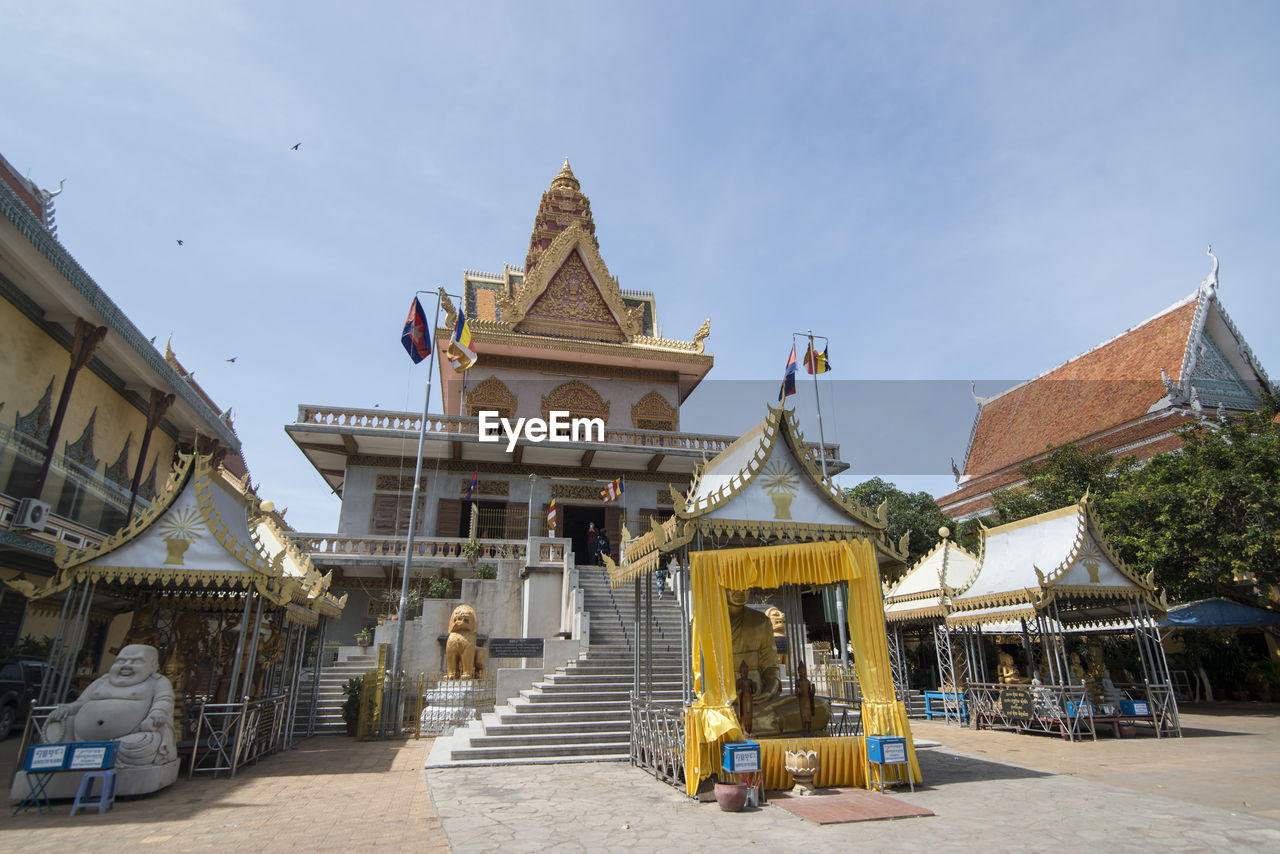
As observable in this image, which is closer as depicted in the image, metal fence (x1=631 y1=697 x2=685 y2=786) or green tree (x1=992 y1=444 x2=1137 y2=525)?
metal fence (x1=631 y1=697 x2=685 y2=786)

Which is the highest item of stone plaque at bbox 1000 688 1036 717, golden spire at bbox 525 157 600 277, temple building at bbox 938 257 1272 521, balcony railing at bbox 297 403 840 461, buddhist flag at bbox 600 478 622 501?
golden spire at bbox 525 157 600 277

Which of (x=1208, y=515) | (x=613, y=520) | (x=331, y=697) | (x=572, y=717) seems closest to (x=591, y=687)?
(x=572, y=717)

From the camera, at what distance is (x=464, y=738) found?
10.7 m

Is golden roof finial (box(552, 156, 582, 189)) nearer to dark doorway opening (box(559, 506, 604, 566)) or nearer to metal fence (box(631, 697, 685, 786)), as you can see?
dark doorway opening (box(559, 506, 604, 566))

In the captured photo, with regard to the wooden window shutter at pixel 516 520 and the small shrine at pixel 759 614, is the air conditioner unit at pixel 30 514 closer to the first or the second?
the small shrine at pixel 759 614

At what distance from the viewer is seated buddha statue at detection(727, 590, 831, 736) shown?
852 centimetres

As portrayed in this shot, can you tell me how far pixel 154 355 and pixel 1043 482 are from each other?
79.6ft

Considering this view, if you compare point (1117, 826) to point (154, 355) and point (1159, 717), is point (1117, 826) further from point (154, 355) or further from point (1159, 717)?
point (154, 355)

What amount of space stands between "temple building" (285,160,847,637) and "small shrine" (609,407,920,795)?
10355 millimetres

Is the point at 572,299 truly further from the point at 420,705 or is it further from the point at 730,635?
the point at 730,635

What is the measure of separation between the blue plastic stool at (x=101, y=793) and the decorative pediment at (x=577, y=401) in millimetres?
17252

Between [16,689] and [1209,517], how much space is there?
80.7 ft

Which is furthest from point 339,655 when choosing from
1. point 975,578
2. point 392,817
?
point 975,578

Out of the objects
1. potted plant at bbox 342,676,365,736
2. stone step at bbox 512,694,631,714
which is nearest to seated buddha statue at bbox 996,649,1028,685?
stone step at bbox 512,694,631,714
